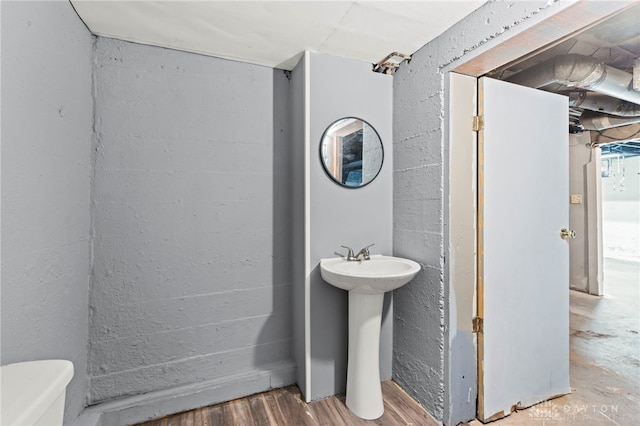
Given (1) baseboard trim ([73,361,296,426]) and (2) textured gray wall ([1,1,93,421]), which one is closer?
(2) textured gray wall ([1,1,93,421])

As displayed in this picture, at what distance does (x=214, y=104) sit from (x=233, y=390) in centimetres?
188

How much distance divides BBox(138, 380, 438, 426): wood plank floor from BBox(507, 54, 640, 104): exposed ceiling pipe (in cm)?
249

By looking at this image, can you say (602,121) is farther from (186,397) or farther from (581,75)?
(186,397)

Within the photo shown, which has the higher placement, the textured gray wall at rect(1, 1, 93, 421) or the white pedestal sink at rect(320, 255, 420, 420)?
the textured gray wall at rect(1, 1, 93, 421)

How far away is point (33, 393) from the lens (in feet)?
2.34

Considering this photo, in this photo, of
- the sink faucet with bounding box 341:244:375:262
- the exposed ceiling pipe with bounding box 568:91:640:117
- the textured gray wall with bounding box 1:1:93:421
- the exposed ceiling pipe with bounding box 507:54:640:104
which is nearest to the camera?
the textured gray wall with bounding box 1:1:93:421

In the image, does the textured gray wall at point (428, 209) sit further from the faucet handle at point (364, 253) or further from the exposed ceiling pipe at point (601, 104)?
the exposed ceiling pipe at point (601, 104)

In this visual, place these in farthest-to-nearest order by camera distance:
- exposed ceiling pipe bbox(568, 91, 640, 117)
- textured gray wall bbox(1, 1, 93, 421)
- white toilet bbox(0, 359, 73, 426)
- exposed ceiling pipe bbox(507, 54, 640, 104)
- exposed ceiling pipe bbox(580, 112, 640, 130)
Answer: exposed ceiling pipe bbox(580, 112, 640, 130)
exposed ceiling pipe bbox(568, 91, 640, 117)
exposed ceiling pipe bbox(507, 54, 640, 104)
textured gray wall bbox(1, 1, 93, 421)
white toilet bbox(0, 359, 73, 426)

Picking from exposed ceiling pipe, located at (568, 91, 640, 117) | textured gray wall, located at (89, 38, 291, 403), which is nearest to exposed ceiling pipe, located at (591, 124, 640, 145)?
exposed ceiling pipe, located at (568, 91, 640, 117)

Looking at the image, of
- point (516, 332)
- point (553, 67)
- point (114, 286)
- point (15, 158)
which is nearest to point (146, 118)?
point (15, 158)

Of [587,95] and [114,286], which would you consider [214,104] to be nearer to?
[114,286]

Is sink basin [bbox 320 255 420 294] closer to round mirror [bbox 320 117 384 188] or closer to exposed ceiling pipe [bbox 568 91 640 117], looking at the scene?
round mirror [bbox 320 117 384 188]

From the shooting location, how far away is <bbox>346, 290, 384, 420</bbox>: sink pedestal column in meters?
1.75

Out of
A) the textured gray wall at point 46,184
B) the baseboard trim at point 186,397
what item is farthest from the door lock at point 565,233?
the textured gray wall at point 46,184
